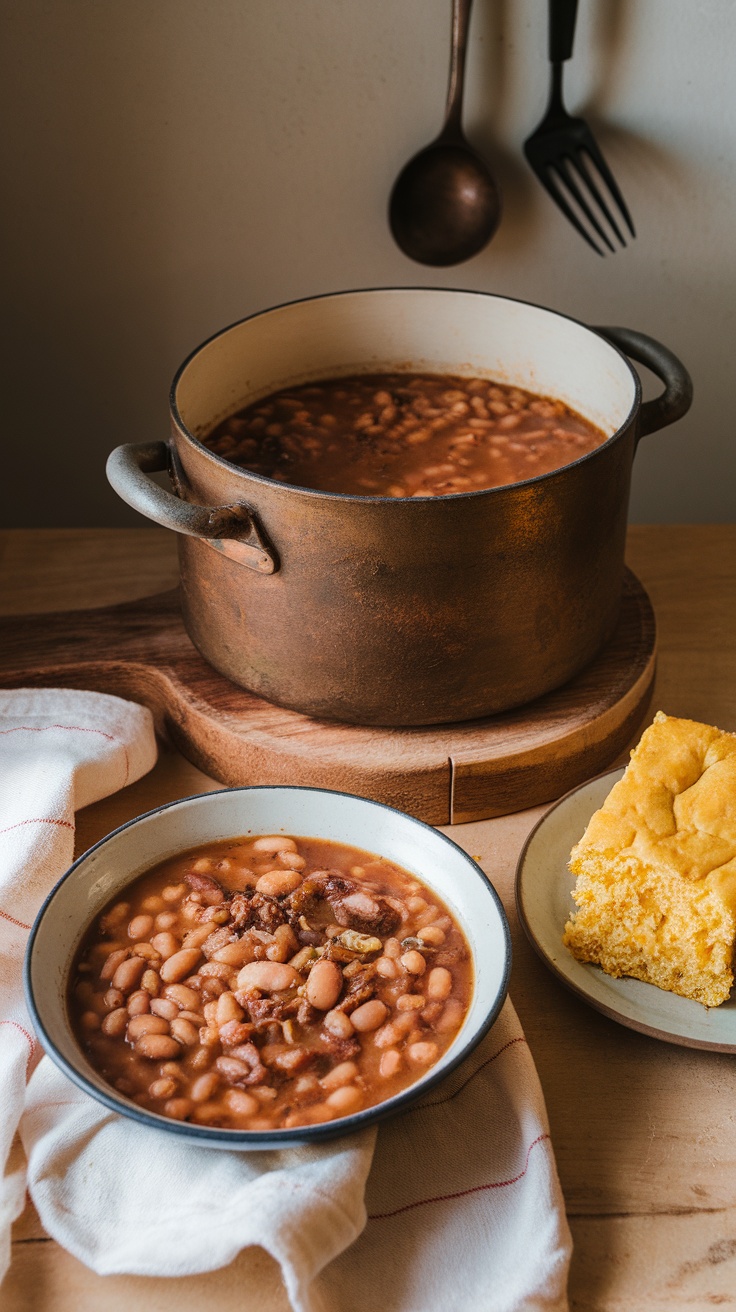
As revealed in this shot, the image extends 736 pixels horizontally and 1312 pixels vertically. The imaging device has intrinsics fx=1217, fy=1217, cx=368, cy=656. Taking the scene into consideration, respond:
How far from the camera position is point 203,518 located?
1.19 metres

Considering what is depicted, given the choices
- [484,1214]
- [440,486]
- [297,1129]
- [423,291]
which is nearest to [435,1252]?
[484,1214]

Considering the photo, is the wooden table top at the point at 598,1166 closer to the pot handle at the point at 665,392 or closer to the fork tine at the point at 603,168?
the pot handle at the point at 665,392

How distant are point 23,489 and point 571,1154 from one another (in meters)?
1.50

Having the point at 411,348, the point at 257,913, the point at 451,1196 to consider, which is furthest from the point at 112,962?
the point at 411,348

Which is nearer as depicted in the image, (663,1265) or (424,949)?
Result: (663,1265)

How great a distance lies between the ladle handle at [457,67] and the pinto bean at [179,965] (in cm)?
121

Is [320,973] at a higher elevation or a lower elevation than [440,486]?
lower

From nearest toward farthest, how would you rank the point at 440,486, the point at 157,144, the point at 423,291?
the point at 440,486, the point at 423,291, the point at 157,144

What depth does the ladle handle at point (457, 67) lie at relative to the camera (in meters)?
1.59

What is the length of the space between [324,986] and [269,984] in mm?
49

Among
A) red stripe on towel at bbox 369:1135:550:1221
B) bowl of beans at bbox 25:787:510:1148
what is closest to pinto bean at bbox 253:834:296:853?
bowl of beans at bbox 25:787:510:1148

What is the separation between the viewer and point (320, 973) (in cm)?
103

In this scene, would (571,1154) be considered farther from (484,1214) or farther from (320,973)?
(320,973)

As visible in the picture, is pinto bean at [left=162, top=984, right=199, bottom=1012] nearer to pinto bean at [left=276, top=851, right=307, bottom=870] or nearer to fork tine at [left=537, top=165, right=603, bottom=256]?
pinto bean at [left=276, top=851, right=307, bottom=870]
